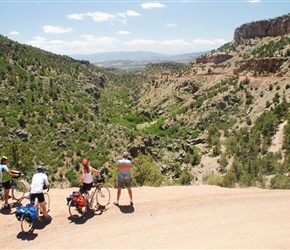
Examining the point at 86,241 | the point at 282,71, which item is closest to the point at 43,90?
the point at 86,241

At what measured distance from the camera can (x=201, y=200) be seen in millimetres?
10703

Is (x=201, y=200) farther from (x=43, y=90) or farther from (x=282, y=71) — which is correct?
(x=282, y=71)

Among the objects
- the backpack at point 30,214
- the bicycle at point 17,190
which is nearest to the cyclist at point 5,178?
the bicycle at point 17,190

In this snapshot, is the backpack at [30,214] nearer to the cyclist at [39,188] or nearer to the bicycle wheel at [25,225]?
the bicycle wheel at [25,225]

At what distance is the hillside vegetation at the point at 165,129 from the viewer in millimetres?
21969

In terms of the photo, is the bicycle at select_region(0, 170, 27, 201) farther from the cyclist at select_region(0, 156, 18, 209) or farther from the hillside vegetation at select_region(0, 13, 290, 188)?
the hillside vegetation at select_region(0, 13, 290, 188)

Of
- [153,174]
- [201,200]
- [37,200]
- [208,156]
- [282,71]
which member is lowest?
[208,156]

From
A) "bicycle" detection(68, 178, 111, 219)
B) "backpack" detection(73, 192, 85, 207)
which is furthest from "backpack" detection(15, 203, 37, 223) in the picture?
"backpack" detection(73, 192, 85, 207)

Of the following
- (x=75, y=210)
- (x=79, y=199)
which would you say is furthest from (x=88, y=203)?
(x=75, y=210)

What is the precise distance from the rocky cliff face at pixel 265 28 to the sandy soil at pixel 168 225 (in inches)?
3237

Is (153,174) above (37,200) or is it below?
below

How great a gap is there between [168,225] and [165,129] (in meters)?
43.7

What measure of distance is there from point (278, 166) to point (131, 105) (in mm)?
58678

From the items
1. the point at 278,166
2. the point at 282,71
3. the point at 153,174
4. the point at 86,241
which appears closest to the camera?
the point at 86,241
